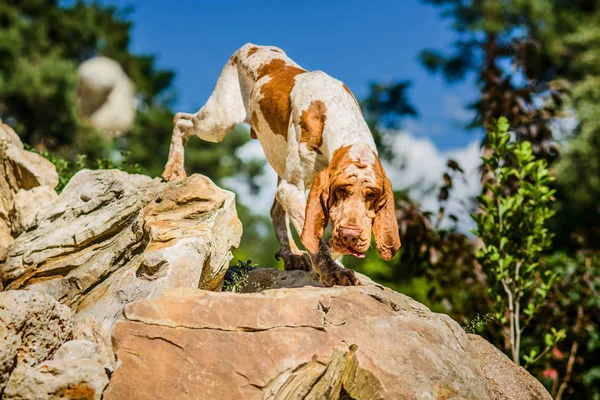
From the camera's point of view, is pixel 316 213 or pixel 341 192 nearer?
pixel 341 192

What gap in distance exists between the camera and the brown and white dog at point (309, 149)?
13.0 ft

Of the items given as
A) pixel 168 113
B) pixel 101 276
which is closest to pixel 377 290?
pixel 101 276

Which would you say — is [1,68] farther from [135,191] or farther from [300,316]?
[300,316]

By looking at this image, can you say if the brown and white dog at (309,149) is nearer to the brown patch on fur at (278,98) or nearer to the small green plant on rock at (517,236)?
the brown patch on fur at (278,98)

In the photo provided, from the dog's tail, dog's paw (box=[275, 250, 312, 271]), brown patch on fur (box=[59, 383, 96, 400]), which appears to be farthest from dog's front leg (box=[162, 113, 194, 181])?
brown patch on fur (box=[59, 383, 96, 400])

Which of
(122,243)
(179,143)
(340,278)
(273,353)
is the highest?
(179,143)

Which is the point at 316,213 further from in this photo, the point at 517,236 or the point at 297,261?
the point at 517,236

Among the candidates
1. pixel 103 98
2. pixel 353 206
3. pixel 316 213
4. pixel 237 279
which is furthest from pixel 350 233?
pixel 103 98

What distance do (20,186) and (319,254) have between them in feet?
10.3

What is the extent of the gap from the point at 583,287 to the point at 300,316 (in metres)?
5.22

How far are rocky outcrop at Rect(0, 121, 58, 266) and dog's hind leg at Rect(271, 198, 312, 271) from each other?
1.98 m

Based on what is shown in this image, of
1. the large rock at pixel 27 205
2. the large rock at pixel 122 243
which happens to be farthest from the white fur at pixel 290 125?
the large rock at pixel 27 205

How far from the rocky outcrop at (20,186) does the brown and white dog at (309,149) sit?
1.18 m

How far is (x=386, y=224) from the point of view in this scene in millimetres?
4109
